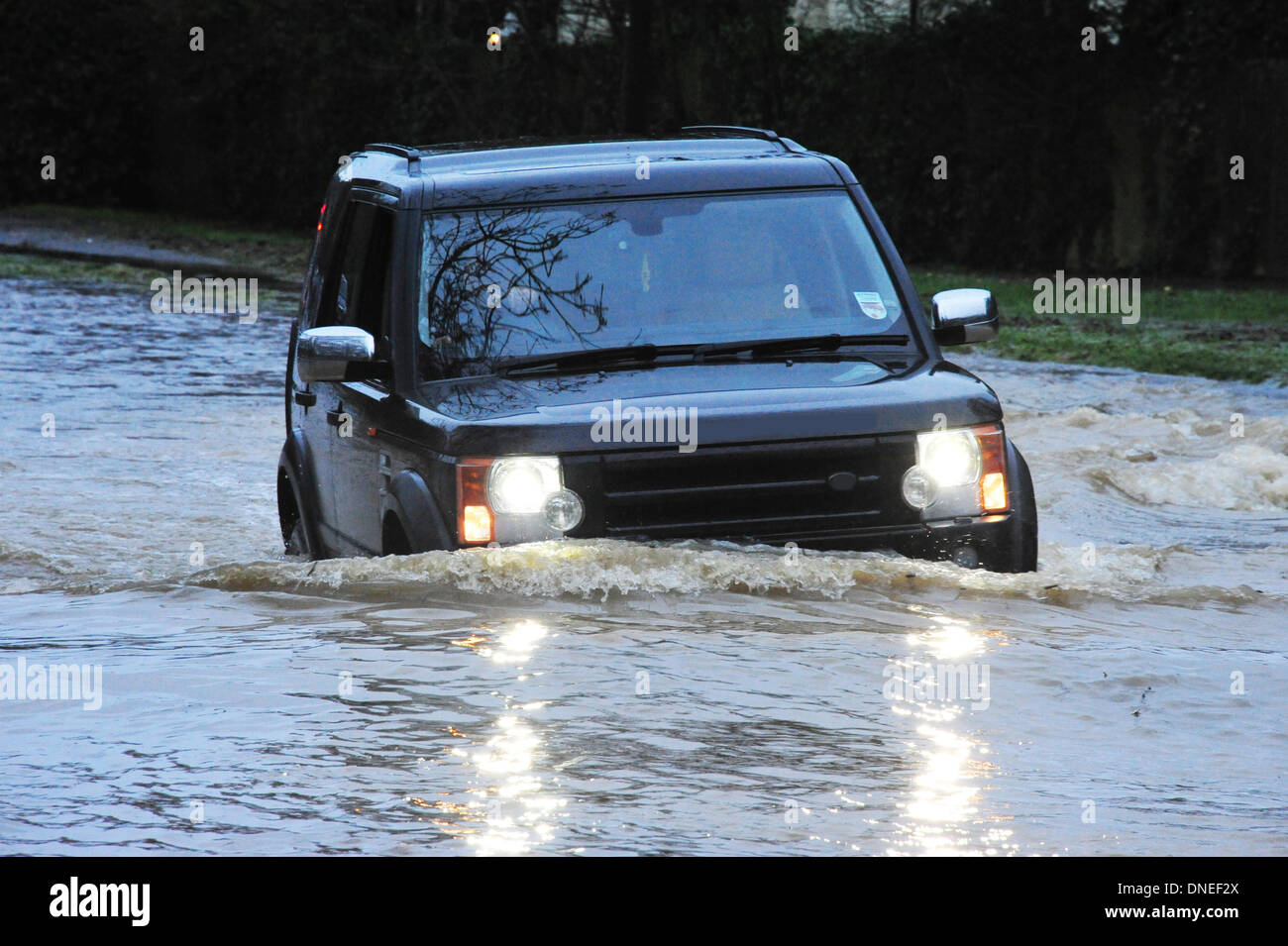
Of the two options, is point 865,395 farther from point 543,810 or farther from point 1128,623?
point 543,810

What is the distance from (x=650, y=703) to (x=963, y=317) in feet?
7.11

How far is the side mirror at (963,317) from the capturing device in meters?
7.23

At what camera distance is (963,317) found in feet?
23.7

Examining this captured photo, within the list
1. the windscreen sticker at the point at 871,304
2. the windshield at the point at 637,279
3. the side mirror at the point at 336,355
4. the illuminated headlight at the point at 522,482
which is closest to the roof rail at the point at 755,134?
the windshield at the point at 637,279

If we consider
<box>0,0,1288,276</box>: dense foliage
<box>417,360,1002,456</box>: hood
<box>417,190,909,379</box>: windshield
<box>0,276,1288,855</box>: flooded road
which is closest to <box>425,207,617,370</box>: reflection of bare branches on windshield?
<box>417,190,909,379</box>: windshield

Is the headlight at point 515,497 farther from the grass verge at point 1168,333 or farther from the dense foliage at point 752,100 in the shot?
the dense foliage at point 752,100

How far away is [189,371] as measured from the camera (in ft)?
56.3

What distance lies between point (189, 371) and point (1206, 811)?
13.4 meters

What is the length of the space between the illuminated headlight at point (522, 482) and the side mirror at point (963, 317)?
69.1 inches

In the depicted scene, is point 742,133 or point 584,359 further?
point 742,133

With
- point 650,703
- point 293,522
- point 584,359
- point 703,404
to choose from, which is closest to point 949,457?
point 703,404

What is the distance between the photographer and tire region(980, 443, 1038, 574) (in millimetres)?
6535

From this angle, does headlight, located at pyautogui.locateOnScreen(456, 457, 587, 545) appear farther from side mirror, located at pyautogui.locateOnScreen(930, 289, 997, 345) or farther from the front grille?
side mirror, located at pyautogui.locateOnScreen(930, 289, 997, 345)

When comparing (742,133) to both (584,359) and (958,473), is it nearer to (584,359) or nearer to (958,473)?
(584,359)
